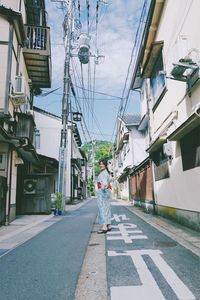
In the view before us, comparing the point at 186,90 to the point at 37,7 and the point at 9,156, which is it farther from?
the point at 37,7

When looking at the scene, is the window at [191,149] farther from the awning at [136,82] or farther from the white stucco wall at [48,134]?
the white stucco wall at [48,134]

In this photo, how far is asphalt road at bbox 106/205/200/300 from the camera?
9.39 ft

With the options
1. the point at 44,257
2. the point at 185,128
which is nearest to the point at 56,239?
the point at 44,257

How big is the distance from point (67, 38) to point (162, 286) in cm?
1495

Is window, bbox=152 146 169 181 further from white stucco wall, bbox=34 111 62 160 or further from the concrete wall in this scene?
white stucco wall, bbox=34 111 62 160

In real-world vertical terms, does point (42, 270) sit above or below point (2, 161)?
below

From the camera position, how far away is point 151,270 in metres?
3.63

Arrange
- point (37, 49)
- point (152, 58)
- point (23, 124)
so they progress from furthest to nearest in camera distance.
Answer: point (37, 49) → point (23, 124) → point (152, 58)

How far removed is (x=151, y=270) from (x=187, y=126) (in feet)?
13.1

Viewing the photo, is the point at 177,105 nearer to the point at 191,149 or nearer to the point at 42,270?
the point at 191,149

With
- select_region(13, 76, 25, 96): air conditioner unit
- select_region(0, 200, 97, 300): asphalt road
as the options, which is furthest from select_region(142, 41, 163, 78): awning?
select_region(0, 200, 97, 300): asphalt road

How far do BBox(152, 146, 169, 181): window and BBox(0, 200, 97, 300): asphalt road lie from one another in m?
5.11

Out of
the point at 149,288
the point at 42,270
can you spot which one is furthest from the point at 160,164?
the point at 149,288

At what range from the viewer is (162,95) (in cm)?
997
